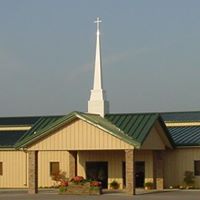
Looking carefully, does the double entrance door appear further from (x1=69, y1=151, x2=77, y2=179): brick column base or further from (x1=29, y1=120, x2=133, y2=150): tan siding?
(x1=29, y1=120, x2=133, y2=150): tan siding

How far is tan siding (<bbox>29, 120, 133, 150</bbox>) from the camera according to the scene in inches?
1500

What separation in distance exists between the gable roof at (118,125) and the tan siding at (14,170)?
931cm

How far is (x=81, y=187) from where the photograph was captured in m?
38.9

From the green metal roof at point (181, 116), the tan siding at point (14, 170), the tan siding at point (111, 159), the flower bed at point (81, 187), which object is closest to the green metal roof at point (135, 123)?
the flower bed at point (81, 187)

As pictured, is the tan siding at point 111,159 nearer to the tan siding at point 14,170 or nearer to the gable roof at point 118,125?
the gable roof at point 118,125

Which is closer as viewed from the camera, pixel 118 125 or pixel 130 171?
pixel 130 171

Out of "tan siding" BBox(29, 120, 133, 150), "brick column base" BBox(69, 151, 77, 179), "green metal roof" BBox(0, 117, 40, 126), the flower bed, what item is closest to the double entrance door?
"brick column base" BBox(69, 151, 77, 179)

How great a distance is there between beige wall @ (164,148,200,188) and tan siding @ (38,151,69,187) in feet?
24.5

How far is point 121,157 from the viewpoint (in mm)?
45000

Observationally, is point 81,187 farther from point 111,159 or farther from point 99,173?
point 99,173

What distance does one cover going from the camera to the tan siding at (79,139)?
125ft

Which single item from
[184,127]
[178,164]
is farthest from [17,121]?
[178,164]

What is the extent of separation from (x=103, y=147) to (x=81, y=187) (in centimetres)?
280

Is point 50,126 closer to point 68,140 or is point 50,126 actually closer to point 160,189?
point 68,140
